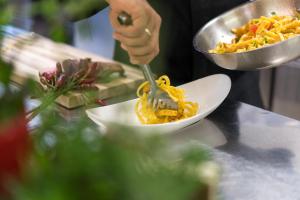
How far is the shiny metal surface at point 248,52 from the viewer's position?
102 cm

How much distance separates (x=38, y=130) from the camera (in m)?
0.25

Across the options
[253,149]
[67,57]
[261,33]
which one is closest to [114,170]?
[253,149]

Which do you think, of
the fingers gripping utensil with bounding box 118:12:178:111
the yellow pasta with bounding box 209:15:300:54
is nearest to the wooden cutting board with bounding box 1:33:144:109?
the fingers gripping utensil with bounding box 118:12:178:111

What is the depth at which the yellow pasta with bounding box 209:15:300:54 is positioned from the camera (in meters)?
1.18

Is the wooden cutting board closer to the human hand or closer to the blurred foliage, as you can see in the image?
the human hand

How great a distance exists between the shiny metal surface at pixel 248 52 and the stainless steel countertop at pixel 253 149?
11cm

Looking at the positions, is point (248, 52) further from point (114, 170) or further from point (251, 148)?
point (114, 170)

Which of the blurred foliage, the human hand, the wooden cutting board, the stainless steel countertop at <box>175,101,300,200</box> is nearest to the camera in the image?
the blurred foliage

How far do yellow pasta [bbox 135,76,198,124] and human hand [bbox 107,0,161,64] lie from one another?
0.25 ft

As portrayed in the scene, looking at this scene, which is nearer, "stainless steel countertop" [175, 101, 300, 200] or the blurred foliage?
the blurred foliage

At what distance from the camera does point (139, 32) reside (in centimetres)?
103

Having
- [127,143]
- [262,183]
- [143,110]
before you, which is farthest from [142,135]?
[143,110]

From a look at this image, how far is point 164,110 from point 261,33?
1.18 ft

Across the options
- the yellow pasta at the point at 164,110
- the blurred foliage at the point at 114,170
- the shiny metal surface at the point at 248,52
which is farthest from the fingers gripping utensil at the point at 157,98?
the blurred foliage at the point at 114,170
